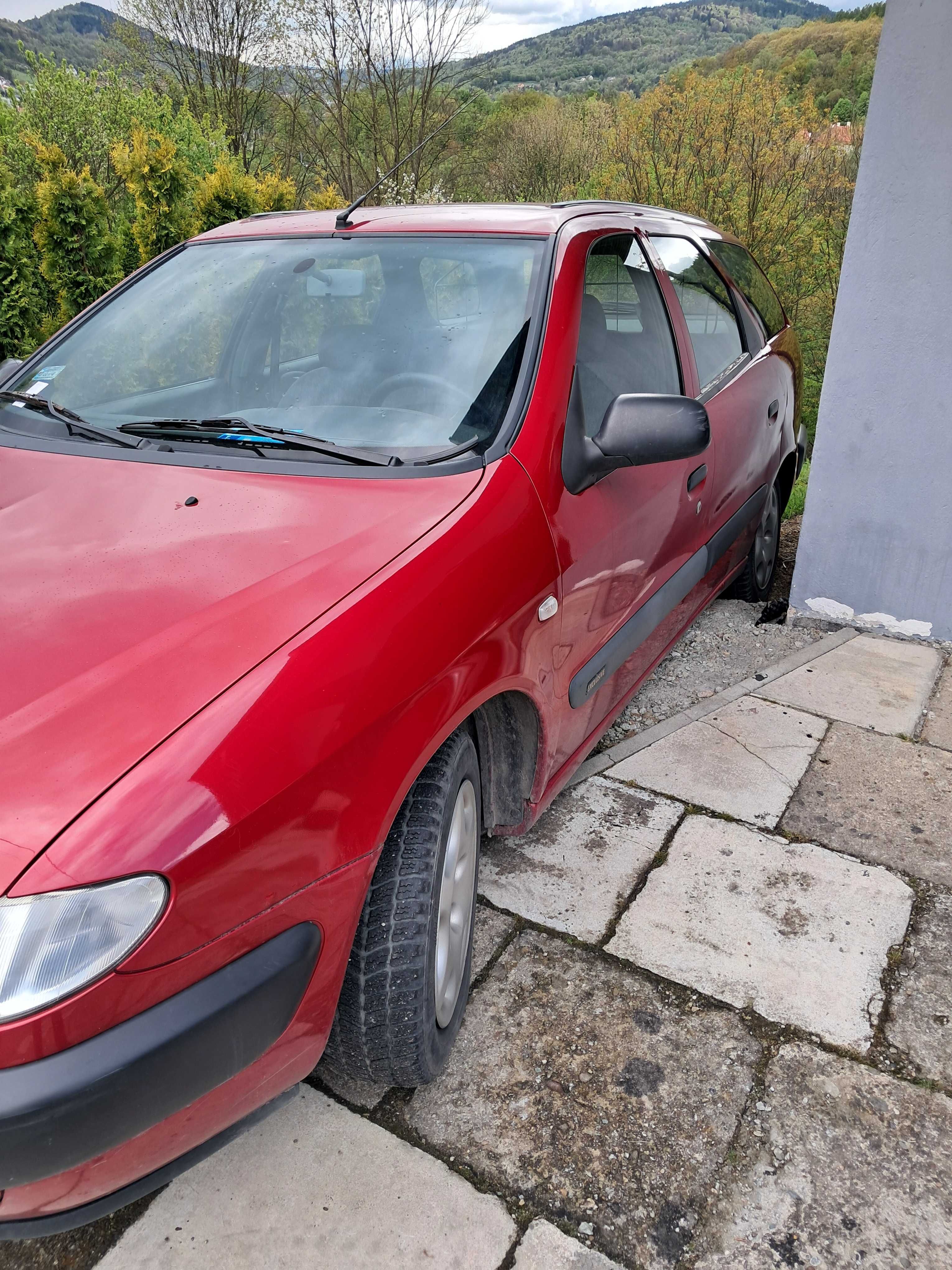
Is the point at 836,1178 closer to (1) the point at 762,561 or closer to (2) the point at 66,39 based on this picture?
(1) the point at 762,561

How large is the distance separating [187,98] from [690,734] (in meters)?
14.1

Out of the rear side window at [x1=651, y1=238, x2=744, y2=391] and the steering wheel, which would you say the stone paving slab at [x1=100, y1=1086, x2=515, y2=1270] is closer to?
the steering wheel

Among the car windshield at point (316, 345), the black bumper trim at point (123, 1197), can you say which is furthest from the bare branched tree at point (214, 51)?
the black bumper trim at point (123, 1197)

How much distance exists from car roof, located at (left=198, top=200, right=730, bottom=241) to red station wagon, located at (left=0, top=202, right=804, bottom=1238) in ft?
0.07

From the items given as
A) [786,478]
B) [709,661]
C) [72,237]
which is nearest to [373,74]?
[72,237]

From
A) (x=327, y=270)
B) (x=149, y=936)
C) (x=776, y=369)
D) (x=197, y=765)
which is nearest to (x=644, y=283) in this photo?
(x=327, y=270)

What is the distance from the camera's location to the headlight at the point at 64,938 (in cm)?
102

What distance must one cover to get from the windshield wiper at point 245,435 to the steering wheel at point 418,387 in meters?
0.21

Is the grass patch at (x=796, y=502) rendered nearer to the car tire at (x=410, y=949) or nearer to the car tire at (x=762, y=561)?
the car tire at (x=762, y=561)

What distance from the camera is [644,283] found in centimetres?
273

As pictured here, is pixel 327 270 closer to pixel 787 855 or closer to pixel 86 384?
pixel 86 384

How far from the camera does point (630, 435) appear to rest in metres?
2.00

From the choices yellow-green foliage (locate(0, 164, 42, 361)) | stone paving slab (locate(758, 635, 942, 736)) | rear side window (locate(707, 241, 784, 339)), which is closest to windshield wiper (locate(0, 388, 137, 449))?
stone paving slab (locate(758, 635, 942, 736))

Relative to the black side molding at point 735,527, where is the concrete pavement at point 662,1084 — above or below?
below
